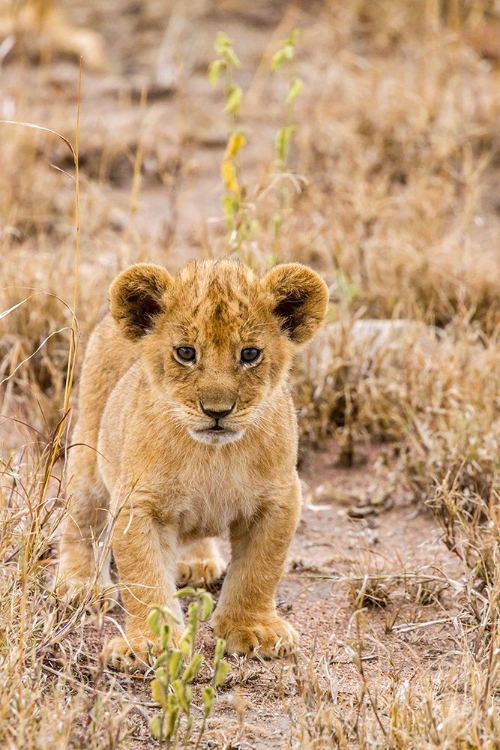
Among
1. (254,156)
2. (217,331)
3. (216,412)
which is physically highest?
(217,331)

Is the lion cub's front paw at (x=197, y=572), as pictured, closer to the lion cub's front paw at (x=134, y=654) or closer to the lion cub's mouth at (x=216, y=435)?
the lion cub's front paw at (x=134, y=654)

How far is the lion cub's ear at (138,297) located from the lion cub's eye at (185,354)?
24 cm

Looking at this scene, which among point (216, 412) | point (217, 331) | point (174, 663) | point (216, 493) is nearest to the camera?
point (174, 663)

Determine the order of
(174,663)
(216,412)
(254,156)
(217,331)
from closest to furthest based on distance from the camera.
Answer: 1. (174,663)
2. (216,412)
3. (217,331)
4. (254,156)

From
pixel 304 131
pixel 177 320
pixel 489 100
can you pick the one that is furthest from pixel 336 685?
pixel 489 100

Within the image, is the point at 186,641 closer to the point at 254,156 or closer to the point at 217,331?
the point at 217,331

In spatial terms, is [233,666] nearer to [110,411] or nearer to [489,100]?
[110,411]

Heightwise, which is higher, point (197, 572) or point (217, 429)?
point (217, 429)

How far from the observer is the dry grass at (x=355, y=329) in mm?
3520

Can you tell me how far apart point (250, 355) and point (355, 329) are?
9.44ft

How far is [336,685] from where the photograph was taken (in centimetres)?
371

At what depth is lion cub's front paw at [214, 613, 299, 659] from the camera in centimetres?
420

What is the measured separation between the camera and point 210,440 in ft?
12.8

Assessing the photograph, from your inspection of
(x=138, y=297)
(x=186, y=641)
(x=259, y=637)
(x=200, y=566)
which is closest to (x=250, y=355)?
(x=138, y=297)
